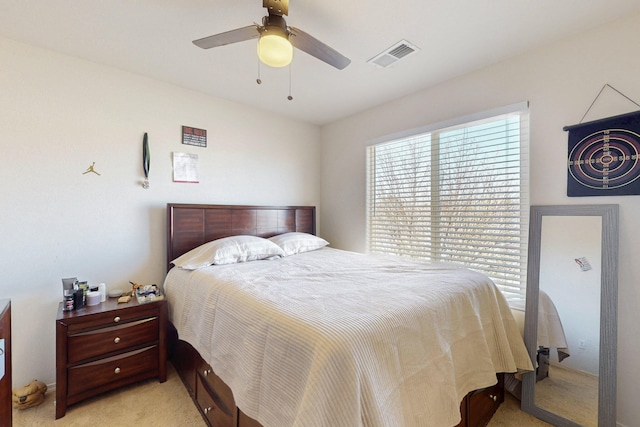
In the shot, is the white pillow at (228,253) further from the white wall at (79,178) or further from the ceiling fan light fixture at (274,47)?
the ceiling fan light fixture at (274,47)

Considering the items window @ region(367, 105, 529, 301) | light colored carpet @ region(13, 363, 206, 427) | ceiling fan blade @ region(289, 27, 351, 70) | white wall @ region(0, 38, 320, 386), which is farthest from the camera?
window @ region(367, 105, 529, 301)

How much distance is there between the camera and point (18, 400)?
71.1 inches

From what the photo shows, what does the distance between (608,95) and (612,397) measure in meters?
1.86

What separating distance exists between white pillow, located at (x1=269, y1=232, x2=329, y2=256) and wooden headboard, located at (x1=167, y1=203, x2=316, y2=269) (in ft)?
0.81

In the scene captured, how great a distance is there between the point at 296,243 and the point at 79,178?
1973mm

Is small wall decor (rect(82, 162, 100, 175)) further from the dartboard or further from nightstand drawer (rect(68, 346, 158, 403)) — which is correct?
the dartboard

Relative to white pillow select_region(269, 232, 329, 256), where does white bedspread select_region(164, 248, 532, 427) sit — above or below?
below

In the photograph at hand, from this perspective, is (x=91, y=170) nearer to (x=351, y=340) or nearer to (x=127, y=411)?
(x=127, y=411)

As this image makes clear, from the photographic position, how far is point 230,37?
152cm

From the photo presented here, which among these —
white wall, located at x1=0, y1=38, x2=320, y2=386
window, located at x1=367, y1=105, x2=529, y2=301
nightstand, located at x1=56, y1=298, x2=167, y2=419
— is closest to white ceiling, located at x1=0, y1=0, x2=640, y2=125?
white wall, located at x1=0, y1=38, x2=320, y2=386

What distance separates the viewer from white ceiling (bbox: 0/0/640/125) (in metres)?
1.62

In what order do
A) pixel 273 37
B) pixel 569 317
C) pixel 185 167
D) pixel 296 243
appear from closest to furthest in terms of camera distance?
1. pixel 273 37
2. pixel 569 317
3. pixel 185 167
4. pixel 296 243

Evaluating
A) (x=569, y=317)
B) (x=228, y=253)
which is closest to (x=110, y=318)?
(x=228, y=253)

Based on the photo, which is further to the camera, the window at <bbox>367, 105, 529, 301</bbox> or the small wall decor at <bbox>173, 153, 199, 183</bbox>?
the small wall decor at <bbox>173, 153, 199, 183</bbox>
